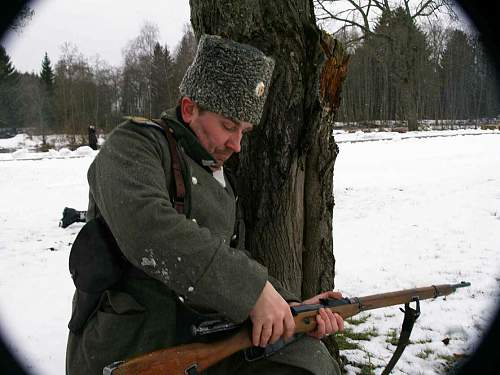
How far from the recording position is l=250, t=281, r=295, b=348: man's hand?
1773 millimetres

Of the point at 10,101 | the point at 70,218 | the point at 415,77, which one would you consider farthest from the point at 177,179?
the point at 10,101

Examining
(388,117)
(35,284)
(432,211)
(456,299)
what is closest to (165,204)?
(456,299)

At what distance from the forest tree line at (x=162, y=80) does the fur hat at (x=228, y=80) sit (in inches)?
1054

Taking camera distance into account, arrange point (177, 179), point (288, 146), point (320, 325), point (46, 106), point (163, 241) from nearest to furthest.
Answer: point (163, 241), point (177, 179), point (320, 325), point (288, 146), point (46, 106)

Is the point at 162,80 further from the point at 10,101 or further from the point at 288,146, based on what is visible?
the point at 288,146

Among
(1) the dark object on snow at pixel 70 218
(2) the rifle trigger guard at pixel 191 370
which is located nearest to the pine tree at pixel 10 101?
(1) the dark object on snow at pixel 70 218

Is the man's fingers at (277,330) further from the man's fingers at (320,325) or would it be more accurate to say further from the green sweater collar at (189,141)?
the green sweater collar at (189,141)

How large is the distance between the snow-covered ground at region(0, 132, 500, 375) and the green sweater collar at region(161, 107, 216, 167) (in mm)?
2237

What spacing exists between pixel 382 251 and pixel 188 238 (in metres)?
4.89

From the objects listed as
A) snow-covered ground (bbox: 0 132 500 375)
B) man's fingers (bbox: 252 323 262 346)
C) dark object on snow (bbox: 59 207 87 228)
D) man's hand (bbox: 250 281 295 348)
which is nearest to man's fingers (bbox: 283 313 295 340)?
man's hand (bbox: 250 281 295 348)

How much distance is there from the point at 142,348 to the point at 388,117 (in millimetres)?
62766

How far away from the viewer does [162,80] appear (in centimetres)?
3591

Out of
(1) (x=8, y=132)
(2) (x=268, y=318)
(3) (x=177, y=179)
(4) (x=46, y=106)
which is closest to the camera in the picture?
(2) (x=268, y=318)

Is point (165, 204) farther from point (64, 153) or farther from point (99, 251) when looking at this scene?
point (64, 153)
